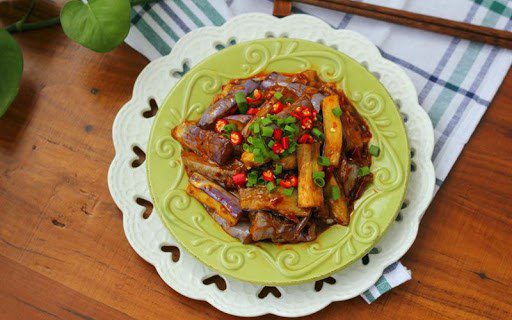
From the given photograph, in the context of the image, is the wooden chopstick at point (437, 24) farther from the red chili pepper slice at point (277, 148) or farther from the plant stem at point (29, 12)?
the plant stem at point (29, 12)

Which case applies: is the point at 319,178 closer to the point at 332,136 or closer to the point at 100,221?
the point at 332,136

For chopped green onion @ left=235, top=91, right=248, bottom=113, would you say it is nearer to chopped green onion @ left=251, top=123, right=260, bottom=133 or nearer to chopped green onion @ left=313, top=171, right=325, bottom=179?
chopped green onion @ left=251, top=123, right=260, bottom=133

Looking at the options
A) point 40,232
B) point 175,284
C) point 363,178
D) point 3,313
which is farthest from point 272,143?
point 3,313

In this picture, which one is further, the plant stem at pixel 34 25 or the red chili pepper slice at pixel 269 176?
the plant stem at pixel 34 25

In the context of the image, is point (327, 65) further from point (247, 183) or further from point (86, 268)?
point (86, 268)

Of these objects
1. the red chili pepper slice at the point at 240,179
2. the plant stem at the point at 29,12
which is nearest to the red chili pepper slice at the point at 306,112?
the red chili pepper slice at the point at 240,179

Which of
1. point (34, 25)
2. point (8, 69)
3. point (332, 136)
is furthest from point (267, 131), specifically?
point (34, 25)

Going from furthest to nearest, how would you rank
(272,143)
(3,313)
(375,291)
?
(3,313), (375,291), (272,143)

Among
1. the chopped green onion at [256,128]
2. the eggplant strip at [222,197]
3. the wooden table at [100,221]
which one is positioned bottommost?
the wooden table at [100,221]
